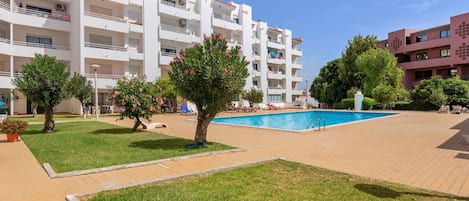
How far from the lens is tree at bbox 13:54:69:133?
478 inches

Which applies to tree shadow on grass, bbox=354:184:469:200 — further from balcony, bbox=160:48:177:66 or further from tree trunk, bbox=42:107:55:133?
balcony, bbox=160:48:177:66

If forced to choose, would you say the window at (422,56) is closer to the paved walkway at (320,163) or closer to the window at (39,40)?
the paved walkway at (320,163)

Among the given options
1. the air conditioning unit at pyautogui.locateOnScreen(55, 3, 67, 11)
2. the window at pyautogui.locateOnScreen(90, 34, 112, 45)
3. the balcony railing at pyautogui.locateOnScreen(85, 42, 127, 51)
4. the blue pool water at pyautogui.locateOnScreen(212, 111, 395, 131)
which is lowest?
the blue pool water at pyautogui.locateOnScreen(212, 111, 395, 131)

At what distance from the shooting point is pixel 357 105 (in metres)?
32.1

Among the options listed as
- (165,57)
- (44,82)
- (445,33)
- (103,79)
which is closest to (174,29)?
(165,57)

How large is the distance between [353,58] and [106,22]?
108 feet

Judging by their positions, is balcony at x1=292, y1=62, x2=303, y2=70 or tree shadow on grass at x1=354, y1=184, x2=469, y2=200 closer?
tree shadow on grass at x1=354, y1=184, x2=469, y2=200

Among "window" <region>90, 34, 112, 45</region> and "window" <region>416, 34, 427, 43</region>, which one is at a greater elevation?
"window" <region>416, 34, 427, 43</region>

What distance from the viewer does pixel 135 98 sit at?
12844 millimetres

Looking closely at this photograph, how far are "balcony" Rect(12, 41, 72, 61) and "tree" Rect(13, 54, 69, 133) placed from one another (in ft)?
54.7

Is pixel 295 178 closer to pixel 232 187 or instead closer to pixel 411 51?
pixel 232 187

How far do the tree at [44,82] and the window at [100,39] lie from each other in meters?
18.6

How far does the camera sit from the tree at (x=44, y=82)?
1213cm

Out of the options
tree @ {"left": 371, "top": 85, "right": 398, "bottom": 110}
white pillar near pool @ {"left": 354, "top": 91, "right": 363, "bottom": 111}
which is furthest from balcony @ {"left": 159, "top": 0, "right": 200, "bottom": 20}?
tree @ {"left": 371, "top": 85, "right": 398, "bottom": 110}
